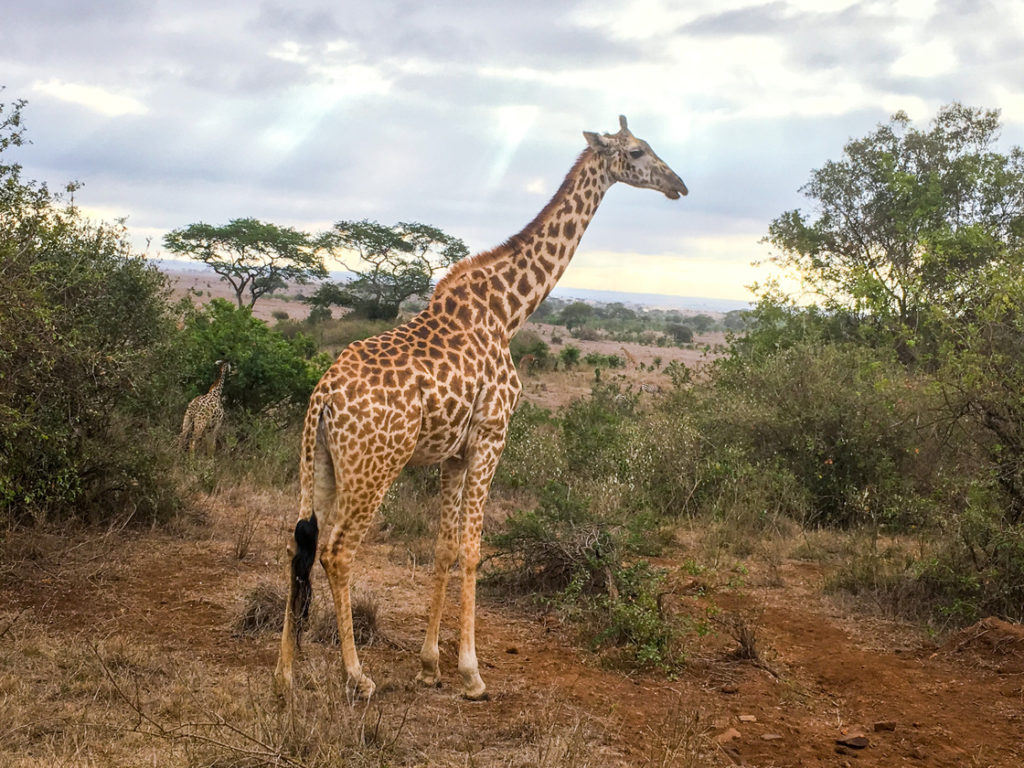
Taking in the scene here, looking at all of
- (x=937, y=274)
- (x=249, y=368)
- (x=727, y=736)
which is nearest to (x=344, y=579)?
(x=727, y=736)

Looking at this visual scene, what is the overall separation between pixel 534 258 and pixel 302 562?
8.56 ft

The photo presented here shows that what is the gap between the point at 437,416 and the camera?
198 inches

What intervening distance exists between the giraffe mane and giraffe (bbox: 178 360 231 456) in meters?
5.50

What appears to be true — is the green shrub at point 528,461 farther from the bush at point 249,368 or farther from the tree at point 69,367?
the tree at point 69,367

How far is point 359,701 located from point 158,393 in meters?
6.44

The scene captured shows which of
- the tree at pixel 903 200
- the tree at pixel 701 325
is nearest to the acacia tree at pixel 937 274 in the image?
the tree at pixel 903 200

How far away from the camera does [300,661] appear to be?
505 cm

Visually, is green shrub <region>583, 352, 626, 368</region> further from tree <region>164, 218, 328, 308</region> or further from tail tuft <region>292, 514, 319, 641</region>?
tail tuft <region>292, 514, 319, 641</region>

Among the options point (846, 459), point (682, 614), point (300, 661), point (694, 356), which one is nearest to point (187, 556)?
point (300, 661)

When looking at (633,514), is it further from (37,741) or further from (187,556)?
(37,741)

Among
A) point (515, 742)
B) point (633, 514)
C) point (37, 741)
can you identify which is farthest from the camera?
point (633, 514)

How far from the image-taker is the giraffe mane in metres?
5.66

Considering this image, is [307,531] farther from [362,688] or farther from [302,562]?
[362,688]

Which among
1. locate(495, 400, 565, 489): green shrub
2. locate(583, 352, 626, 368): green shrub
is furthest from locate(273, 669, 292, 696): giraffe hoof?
locate(583, 352, 626, 368): green shrub
